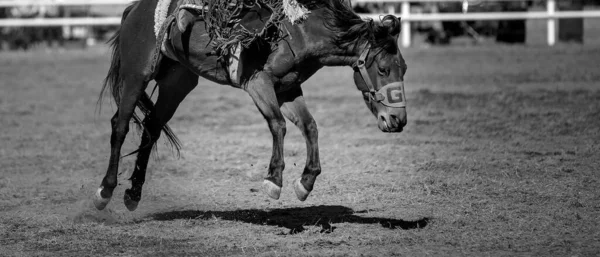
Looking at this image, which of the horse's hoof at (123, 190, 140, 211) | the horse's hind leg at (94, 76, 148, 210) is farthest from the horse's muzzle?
the horse's hoof at (123, 190, 140, 211)

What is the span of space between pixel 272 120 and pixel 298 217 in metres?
1.00

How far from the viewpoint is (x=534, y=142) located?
9.30 m

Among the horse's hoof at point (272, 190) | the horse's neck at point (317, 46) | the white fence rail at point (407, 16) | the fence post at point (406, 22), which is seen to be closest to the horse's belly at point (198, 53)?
the horse's neck at point (317, 46)

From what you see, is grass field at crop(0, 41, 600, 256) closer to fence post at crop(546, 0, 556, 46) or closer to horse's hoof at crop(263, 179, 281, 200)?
horse's hoof at crop(263, 179, 281, 200)

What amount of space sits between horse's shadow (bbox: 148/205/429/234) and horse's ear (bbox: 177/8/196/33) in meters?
1.43

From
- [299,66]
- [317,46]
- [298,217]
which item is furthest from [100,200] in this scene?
[317,46]

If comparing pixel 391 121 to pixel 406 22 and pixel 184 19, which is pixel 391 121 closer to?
pixel 184 19

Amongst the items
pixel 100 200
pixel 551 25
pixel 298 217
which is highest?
pixel 100 200

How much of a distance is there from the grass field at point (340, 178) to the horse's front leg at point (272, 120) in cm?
38

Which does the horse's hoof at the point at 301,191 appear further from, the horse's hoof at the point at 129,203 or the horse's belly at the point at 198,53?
the horse's hoof at the point at 129,203

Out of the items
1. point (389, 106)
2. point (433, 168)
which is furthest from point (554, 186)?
point (389, 106)

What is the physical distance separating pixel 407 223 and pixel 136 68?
2.42 meters

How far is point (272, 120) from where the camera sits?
564 cm

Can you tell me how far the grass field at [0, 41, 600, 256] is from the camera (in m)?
5.46
